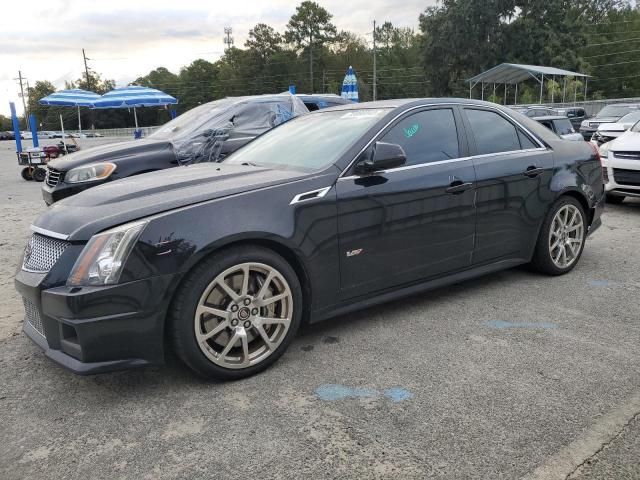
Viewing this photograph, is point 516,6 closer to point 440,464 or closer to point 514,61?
point 514,61

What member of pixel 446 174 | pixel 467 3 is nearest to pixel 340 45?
pixel 467 3

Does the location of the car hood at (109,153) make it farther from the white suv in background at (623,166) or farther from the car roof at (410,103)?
the white suv in background at (623,166)

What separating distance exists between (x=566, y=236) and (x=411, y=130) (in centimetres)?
194

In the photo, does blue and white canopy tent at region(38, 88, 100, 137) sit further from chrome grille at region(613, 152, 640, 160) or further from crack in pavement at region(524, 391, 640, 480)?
crack in pavement at region(524, 391, 640, 480)

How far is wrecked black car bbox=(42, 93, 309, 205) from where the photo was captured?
20.8 ft

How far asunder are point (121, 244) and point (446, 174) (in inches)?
90.0

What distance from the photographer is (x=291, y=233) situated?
312 cm

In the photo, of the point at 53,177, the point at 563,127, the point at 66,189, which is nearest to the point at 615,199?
the point at 563,127

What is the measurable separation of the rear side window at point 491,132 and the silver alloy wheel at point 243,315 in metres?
2.06

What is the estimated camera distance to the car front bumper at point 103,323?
103 inches

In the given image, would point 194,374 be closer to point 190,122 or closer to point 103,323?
point 103,323

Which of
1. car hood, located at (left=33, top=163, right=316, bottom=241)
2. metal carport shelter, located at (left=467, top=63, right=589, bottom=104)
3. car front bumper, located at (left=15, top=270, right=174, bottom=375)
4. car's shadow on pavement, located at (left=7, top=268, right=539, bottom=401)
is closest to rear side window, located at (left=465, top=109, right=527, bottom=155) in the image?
car's shadow on pavement, located at (left=7, top=268, right=539, bottom=401)

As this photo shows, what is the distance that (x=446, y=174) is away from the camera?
152 inches

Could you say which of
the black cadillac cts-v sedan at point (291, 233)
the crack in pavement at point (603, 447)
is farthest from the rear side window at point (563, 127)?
the crack in pavement at point (603, 447)
